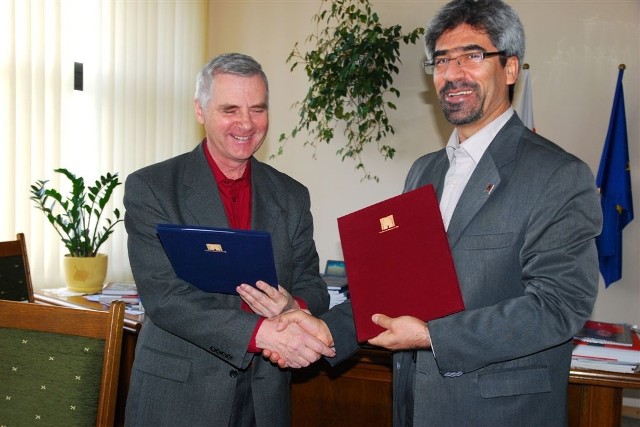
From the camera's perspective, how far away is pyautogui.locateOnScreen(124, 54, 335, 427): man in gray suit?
69.0 inches

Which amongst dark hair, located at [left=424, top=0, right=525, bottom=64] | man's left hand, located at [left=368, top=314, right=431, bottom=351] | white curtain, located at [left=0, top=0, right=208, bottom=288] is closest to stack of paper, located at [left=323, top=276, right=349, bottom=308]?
man's left hand, located at [left=368, top=314, right=431, bottom=351]

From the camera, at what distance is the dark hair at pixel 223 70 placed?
1.87m

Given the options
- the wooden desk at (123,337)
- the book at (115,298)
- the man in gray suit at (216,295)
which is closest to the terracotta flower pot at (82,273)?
the wooden desk at (123,337)

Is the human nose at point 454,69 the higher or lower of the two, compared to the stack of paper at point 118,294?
higher

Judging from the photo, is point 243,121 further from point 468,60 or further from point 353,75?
point 353,75

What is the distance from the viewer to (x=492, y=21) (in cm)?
167

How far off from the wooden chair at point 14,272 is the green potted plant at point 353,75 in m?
2.18

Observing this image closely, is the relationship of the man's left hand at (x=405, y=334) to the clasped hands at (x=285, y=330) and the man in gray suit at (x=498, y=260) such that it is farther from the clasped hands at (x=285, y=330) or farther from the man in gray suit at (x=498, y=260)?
the clasped hands at (x=285, y=330)

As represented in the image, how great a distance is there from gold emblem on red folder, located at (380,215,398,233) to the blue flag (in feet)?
9.74

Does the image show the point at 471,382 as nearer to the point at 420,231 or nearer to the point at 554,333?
the point at 554,333

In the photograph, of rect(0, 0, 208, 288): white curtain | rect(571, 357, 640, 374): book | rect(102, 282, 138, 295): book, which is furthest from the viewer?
rect(0, 0, 208, 288): white curtain

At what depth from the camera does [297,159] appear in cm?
529

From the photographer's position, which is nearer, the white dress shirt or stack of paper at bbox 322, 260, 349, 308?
the white dress shirt

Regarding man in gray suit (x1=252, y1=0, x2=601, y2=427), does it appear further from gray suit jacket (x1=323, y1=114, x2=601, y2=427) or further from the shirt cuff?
the shirt cuff
